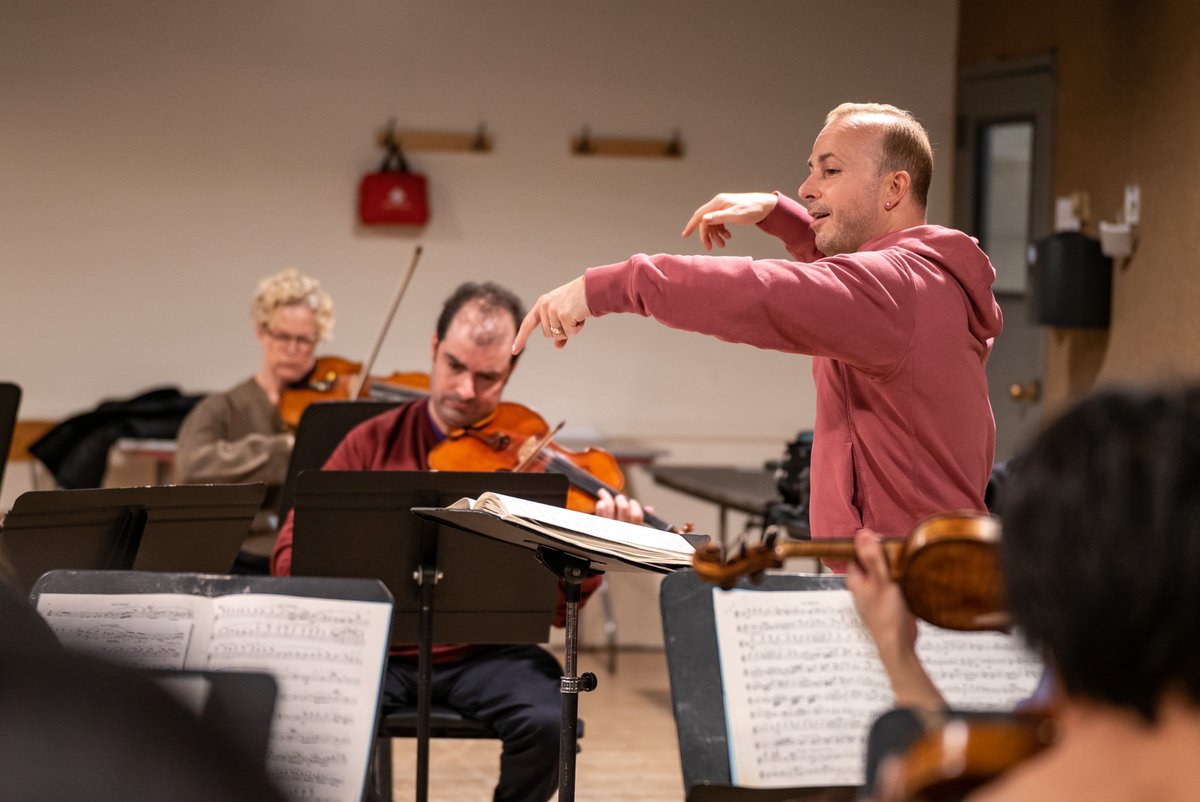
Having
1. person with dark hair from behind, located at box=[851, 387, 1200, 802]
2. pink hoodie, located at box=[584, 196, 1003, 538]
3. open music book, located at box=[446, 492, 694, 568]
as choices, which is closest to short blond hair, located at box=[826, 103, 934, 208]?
pink hoodie, located at box=[584, 196, 1003, 538]

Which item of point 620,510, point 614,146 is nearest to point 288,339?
point 614,146

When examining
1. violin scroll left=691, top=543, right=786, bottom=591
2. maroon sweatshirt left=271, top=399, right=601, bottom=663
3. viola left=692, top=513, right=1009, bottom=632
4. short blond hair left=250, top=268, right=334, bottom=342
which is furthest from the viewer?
short blond hair left=250, top=268, right=334, bottom=342

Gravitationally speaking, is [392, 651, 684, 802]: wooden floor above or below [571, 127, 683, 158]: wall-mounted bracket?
below

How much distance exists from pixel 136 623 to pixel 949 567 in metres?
1.04

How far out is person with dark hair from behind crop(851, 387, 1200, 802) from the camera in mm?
764

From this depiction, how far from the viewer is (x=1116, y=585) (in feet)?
2.52

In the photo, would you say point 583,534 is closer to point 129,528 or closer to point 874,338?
point 874,338

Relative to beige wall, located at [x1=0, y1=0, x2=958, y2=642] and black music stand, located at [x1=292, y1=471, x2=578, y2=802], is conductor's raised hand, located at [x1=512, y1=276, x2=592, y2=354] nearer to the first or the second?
black music stand, located at [x1=292, y1=471, x2=578, y2=802]

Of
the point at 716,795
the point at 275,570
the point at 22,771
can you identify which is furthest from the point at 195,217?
the point at 22,771

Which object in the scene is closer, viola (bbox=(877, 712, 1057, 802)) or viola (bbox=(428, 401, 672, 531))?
viola (bbox=(877, 712, 1057, 802))

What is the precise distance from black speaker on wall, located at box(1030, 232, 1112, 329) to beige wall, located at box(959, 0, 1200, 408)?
2.2 inches

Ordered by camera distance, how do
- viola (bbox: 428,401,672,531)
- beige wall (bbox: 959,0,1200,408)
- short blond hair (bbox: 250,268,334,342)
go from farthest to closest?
1. beige wall (bbox: 959,0,1200,408)
2. short blond hair (bbox: 250,268,334,342)
3. viola (bbox: 428,401,672,531)

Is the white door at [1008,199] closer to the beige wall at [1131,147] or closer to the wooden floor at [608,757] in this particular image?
the beige wall at [1131,147]

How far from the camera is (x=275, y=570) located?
Result: 2846 mm
